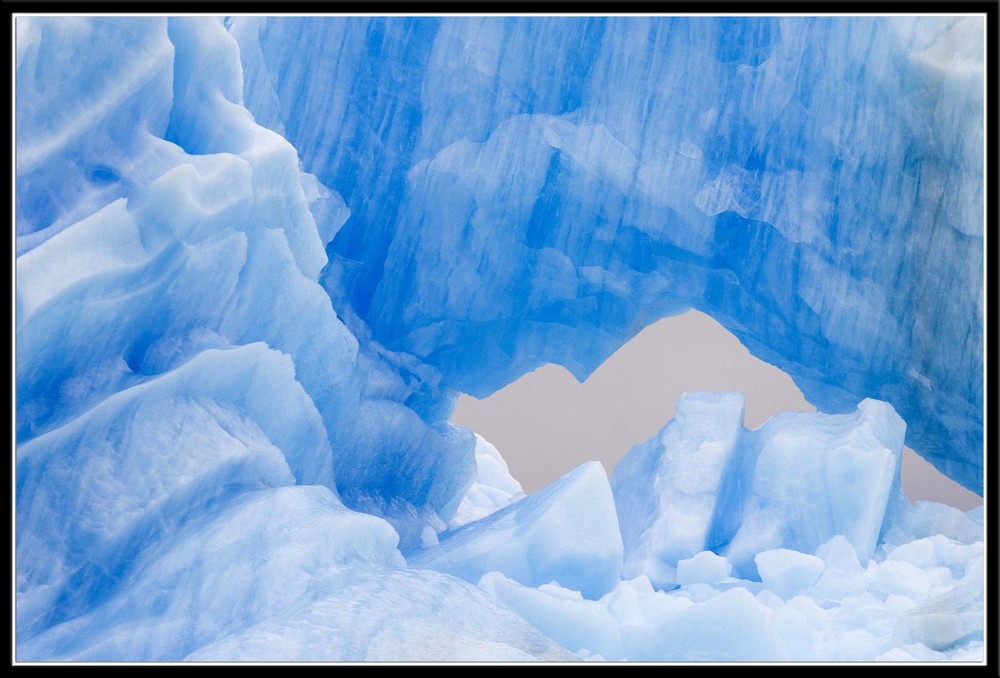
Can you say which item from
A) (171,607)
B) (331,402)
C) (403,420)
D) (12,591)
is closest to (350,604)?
(171,607)

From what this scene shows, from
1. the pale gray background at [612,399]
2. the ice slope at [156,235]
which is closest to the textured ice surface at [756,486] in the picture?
the ice slope at [156,235]

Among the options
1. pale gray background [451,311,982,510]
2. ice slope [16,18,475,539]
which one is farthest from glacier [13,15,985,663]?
pale gray background [451,311,982,510]

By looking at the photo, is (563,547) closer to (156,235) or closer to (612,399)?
(156,235)

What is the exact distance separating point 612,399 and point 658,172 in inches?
302

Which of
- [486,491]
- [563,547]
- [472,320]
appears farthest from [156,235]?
[486,491]

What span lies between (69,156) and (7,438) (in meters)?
1.19

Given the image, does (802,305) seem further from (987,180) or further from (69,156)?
(69,156)

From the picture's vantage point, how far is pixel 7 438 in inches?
118

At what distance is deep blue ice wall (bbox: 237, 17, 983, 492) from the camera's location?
521 cm

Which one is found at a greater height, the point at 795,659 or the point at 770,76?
the point at 770,76

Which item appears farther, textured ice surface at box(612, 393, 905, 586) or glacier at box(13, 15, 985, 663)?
textured ice surface at box(612, 393, 905, 586)

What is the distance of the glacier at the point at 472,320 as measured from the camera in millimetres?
3344

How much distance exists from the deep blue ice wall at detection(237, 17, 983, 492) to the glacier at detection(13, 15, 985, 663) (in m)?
0.02

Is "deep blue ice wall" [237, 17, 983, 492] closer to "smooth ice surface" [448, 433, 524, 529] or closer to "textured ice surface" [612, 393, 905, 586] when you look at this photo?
"textured ice surface" [612, 393, 905, 586]
